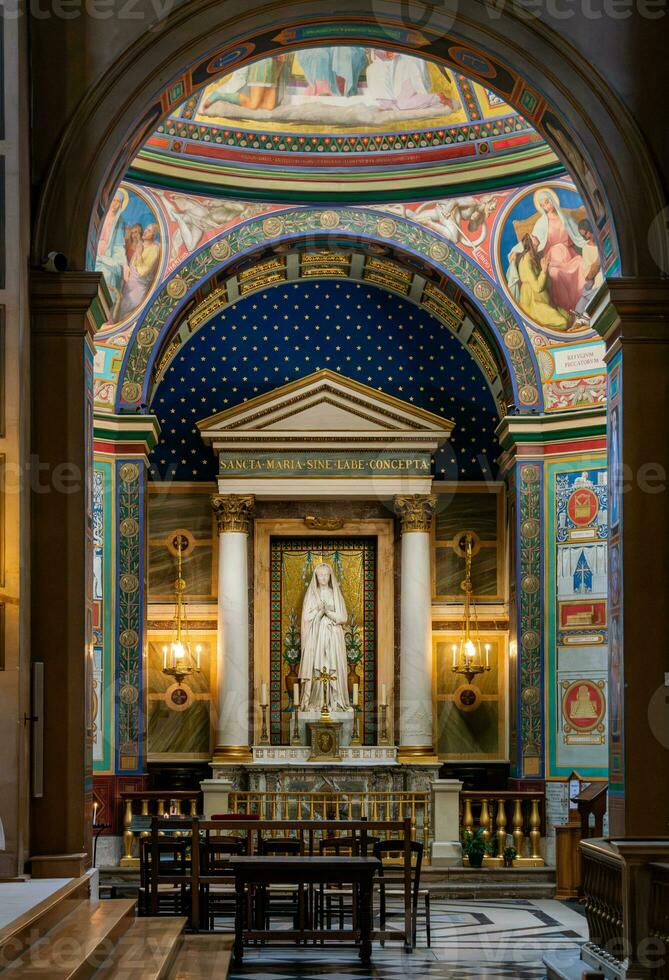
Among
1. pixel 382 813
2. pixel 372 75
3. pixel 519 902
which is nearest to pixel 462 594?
pixel 382 813

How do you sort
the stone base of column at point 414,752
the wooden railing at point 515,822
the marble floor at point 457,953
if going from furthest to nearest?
the stone base of column at point 414,752 < the wooden railing at point 515,822 < the marble floor at point 457,953

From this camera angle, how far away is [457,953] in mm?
11234

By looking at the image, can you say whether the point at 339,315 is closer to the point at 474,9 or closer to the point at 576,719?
the point at 576,719

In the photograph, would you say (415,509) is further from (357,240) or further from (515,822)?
(515,822)

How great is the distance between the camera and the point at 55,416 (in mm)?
9586

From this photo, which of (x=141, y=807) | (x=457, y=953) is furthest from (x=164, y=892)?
(x=141, y=807)

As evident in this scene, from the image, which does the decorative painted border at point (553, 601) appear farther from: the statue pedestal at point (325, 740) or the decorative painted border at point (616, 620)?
the decorative painted border at point (616, 620)

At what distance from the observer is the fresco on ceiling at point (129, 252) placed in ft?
58.1

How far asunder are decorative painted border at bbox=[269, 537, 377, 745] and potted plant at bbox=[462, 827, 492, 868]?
2.61 metres

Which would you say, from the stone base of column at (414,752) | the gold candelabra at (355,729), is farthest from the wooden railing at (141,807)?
the stone base of column at (414,752)

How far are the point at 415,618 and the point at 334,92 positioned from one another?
6.64 meters

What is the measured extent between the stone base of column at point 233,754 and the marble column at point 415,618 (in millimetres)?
1948

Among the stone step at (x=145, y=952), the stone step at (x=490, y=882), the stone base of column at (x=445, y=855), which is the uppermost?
the stone step at (x=145, y=952)

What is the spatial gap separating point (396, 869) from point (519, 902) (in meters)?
2.91
